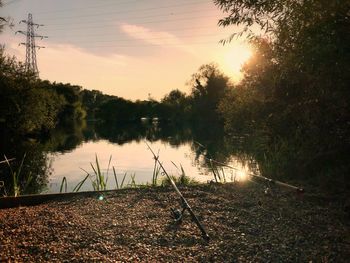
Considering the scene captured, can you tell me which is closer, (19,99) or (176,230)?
(176,230)

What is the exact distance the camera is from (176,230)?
7.65 m

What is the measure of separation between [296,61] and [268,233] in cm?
343

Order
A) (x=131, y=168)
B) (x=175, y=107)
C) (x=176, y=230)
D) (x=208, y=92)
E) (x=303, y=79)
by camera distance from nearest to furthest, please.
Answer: (x=176, y=230), (x=303, y=79), (x=131, y=168), (x=208, y=92), (x=175, y=107)

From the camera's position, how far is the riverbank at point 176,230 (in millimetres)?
6355

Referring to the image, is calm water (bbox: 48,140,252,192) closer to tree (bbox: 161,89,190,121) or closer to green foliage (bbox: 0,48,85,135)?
green foliage (bbox: 0,48,85,135)

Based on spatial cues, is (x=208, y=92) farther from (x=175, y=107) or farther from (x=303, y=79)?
(x=303, y=79)

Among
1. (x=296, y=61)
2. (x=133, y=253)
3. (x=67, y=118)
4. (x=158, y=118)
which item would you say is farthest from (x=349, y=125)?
(x=158, y=118)

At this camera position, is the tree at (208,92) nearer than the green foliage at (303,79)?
No

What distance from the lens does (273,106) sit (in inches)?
866

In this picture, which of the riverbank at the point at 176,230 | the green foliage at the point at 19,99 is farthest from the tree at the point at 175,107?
the riverbank at the point at 176,230

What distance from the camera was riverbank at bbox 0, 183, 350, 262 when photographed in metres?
6.36

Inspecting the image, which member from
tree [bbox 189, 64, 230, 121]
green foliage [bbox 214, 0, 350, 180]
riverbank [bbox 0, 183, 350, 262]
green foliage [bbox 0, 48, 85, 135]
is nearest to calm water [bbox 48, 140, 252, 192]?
green foliage [bbox 214, 0, 350, 180]

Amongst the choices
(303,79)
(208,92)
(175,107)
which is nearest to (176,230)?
(303,79)

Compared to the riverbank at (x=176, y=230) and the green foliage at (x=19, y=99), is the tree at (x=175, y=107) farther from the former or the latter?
the riverbank at (x=176, y=230)
